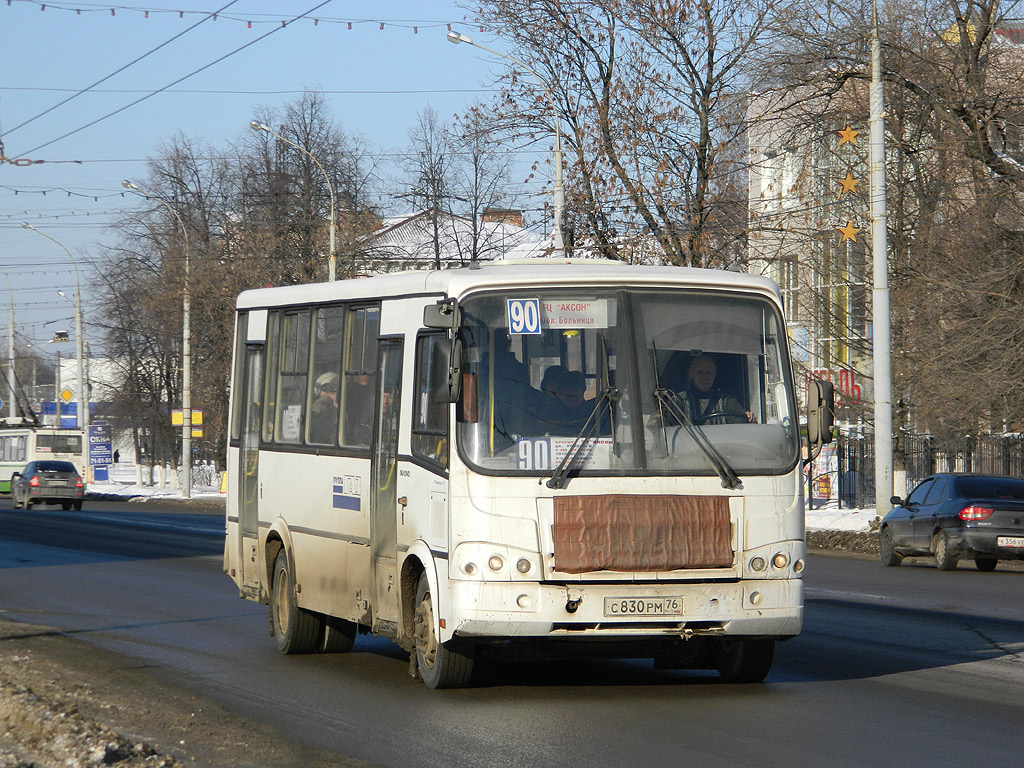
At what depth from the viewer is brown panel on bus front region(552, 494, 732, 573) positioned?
8.83 m

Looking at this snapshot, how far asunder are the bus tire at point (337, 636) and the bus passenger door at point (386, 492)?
167 centimetres

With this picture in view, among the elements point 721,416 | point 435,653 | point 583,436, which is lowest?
point 435,653

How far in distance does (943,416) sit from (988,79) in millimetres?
6431

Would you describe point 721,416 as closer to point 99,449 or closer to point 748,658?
point 748,658

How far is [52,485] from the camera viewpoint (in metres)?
49.0

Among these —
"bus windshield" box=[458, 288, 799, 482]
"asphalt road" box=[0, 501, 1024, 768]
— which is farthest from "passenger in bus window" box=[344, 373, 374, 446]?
"asphalt road" box=[0, 501, 1024, 768]

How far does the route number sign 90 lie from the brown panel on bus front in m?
1.09

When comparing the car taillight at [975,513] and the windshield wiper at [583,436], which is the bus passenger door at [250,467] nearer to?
the windshield wiper at [583,436]

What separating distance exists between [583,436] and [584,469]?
205 mm

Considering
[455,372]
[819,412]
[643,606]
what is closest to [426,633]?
[643,606]

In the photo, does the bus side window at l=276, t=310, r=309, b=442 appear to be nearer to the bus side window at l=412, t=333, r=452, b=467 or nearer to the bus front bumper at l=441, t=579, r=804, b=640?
the bus side window at l=412, t=333, r=452, b=467

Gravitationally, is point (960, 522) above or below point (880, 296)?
below

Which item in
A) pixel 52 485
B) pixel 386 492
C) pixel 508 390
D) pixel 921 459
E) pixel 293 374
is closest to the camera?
pixel 508 390

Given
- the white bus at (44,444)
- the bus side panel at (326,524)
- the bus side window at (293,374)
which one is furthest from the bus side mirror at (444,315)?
the white bus at (44,444)
